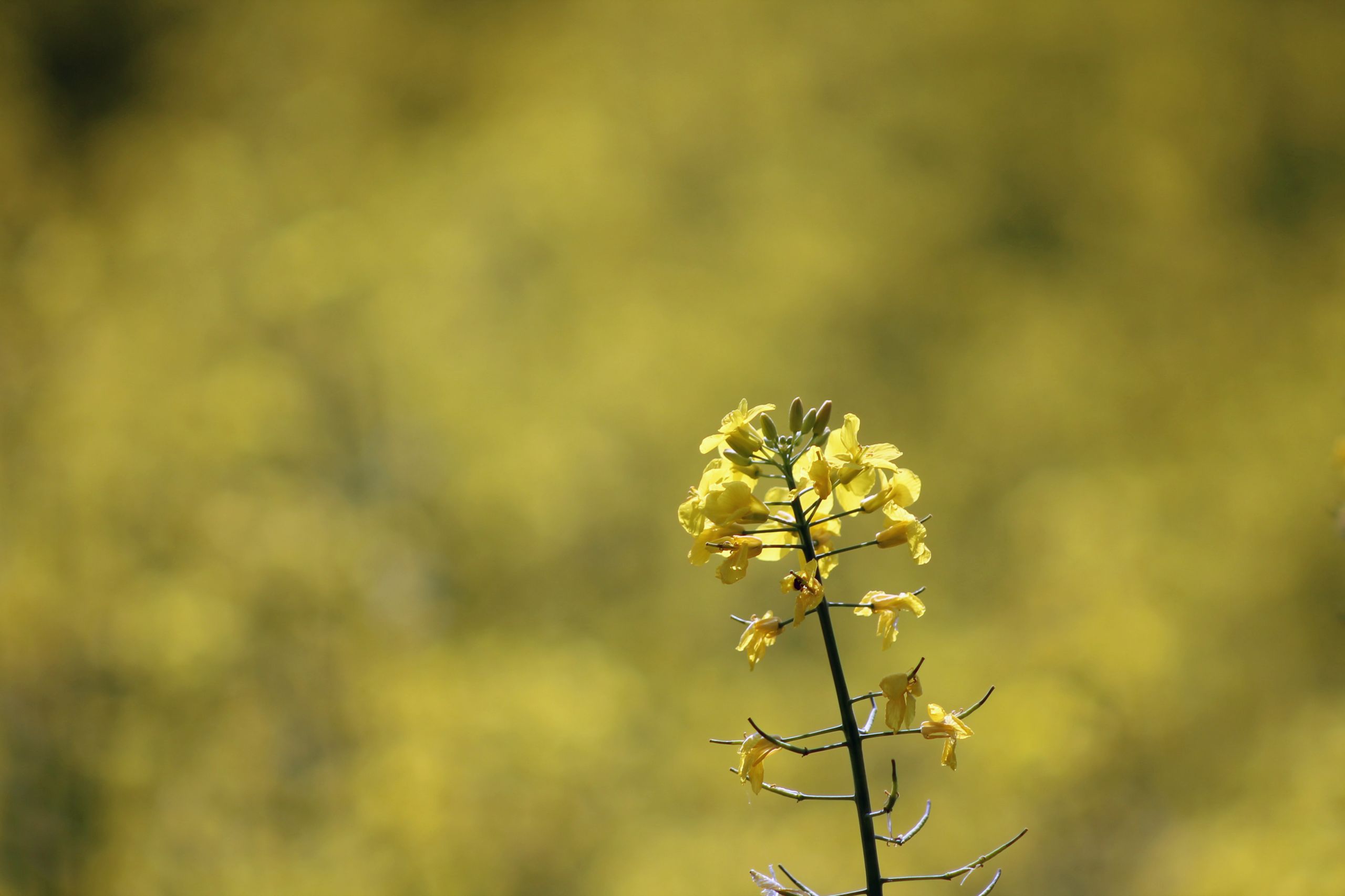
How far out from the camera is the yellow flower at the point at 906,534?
A: 342mm

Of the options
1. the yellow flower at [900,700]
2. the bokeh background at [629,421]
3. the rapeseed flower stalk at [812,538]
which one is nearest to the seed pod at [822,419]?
the rapeseed flower stalk at [812,538]

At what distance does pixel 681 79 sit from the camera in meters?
2.88

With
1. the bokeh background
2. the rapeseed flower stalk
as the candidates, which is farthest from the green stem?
the bokeh background

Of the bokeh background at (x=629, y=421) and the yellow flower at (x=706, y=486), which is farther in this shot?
the bokeh background at (x=629, y=421)

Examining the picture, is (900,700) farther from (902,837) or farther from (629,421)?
(629,421)

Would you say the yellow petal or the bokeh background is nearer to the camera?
the yellow petal

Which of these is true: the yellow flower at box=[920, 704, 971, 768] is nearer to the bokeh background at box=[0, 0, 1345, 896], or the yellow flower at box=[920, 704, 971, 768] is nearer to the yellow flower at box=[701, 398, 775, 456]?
the yellow flower at box=[701, 398, 775, 456]

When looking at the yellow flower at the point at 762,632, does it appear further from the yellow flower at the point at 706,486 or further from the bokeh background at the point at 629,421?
the bokeh background at the point at 629,421

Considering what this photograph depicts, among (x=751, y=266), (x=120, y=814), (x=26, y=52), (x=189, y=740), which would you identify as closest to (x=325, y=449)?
(x=189, y=740)

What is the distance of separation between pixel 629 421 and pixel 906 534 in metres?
2.07

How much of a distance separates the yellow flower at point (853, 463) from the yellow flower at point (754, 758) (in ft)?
0.32

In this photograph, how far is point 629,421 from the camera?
7.89 feet

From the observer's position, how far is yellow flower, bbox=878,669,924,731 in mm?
333

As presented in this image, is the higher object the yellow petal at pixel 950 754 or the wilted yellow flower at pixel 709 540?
the wilted yellow flower at pixel 709 540
